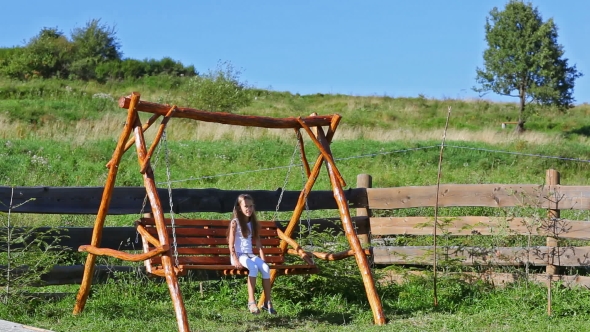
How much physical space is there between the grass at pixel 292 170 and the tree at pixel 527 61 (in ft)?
4.31

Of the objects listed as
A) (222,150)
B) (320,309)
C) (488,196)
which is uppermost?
(222,150)

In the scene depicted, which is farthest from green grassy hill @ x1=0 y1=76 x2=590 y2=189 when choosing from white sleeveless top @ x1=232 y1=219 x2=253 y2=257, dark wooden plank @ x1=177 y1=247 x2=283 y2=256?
white sleeveless top @ x1=232 y1=219 x2=253 y2=257

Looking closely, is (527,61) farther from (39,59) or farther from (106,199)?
(106,199)

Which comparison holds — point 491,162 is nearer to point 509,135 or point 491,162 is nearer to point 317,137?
point 509,135

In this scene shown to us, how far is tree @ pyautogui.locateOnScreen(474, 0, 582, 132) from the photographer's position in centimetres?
4053

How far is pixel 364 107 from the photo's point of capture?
142 ft

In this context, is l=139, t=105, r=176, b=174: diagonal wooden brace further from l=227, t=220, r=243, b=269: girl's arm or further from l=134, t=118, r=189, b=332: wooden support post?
l=227, t=220, r=243, b=269: girl's arm

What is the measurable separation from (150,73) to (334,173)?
40297 millimetres

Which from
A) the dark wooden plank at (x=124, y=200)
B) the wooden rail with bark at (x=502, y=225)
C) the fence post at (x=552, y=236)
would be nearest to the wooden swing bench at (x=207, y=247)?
the dark wooden plank at (x=124, y=200)

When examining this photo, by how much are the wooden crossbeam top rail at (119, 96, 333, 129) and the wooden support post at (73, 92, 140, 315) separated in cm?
11

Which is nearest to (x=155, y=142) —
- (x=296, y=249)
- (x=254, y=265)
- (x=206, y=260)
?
(x=206, y=260)

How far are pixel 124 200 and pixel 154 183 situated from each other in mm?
2036

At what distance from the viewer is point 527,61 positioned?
134 feet

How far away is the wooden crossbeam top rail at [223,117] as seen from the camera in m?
6.83
